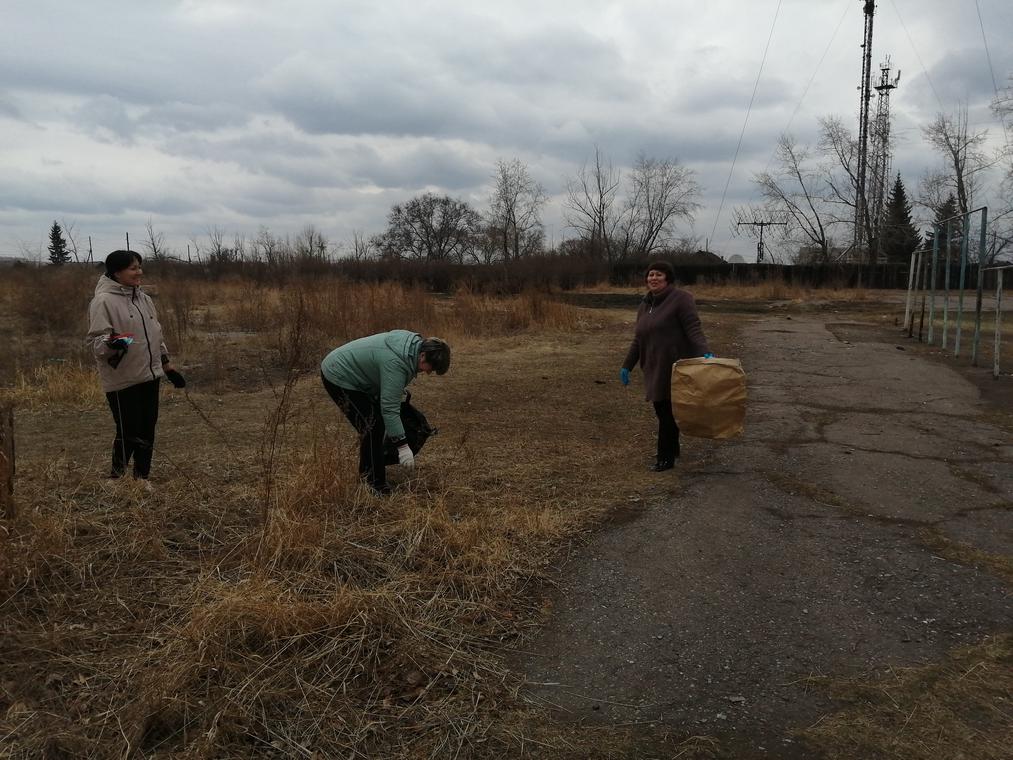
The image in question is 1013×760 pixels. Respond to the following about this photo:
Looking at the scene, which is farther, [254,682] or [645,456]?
[645,456]

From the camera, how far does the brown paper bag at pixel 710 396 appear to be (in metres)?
5.18

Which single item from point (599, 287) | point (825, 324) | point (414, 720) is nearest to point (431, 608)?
point (414, 720)

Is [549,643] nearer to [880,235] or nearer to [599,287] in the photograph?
[599,287]

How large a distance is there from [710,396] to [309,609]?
317 cm

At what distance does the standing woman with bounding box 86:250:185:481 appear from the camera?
463cm

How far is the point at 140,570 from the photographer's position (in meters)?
3.58

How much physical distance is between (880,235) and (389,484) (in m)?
42.1

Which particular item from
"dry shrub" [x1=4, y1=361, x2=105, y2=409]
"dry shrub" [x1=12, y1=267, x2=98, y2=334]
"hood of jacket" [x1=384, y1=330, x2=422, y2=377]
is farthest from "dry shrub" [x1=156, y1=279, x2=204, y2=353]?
"hood of jacket" [x1=384, y1=330, x2=422, y2=377]

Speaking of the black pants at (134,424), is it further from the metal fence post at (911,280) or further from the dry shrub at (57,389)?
the metal fence post at (911,280)

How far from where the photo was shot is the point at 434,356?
4426 millimetres

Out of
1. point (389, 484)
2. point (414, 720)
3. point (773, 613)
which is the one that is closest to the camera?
point (414, 720)

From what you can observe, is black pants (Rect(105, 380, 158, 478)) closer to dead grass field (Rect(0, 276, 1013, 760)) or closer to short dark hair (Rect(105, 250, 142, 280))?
dead grass field (Rect(0, 276, 1013, 760))

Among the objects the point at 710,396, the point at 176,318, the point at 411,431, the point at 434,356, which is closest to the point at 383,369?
the point at 434,356

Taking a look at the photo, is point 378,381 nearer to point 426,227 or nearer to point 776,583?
point 776,583
